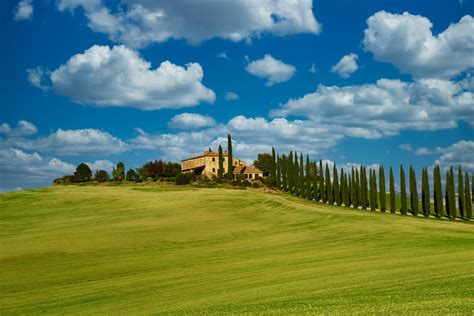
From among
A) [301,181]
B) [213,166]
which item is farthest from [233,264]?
[213,166]

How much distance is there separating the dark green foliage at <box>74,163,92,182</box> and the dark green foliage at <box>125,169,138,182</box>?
33.8 ft

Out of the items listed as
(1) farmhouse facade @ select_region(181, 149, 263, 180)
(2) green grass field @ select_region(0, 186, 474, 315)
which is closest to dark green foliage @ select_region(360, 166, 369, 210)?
(2) green grass field @ select_region(0, 186, 474, 315)

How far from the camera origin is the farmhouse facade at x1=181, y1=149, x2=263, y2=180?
130 m

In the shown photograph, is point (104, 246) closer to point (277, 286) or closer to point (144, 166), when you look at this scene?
point (277, 286)

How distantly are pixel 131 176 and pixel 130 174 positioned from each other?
2.25ft

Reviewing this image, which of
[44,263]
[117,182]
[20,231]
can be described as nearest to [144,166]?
[117,182]

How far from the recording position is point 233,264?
28.3m

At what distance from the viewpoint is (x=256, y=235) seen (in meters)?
43.9

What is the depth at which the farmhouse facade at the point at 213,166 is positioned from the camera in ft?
425

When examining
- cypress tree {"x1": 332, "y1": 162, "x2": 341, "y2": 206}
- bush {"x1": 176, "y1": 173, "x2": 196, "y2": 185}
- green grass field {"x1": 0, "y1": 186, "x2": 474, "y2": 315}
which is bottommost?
green grass field {"x1": 0, "y1": 186, "x2": 474, "y2": 315}

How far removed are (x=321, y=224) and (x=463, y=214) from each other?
3755 cm

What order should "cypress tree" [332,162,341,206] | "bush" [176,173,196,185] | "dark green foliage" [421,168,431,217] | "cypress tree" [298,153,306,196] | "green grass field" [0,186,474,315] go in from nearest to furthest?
"green grass field" [0,186,474,315] → "dark green foliage" [421,168,431,217] → "cypress tree" [332,162,341,206] → "cypress tree" [298,153,306,196] → "bush" [176,173,196,185]

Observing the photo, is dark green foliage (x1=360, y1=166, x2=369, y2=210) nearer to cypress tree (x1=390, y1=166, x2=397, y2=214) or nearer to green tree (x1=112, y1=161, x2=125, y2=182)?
cypress tree (x1=390, y1=166, x2=397, y2=214)

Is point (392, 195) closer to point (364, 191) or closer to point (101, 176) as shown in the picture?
point (364, 191)
